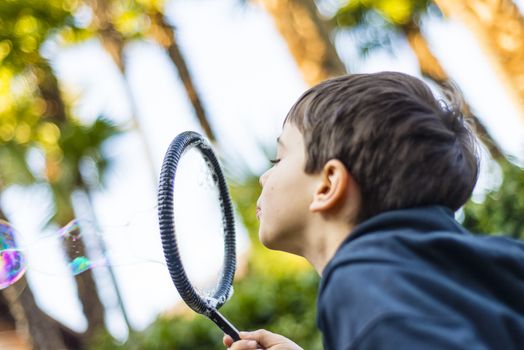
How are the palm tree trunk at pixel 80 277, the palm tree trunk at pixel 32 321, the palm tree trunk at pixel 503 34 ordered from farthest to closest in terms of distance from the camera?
the palm tree trunk at pixel 80 277 → the palm tree trunk at pixel 32 321 → the palm tree trunk at pixel 503 34

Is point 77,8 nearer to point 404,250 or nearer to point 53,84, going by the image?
point 53,84

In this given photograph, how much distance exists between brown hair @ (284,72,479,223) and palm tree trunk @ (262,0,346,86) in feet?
17.6

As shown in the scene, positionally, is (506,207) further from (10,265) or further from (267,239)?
(267,239)

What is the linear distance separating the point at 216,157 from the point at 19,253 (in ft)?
4.76

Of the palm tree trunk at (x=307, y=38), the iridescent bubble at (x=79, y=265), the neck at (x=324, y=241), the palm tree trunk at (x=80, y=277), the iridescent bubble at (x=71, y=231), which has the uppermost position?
the neck at (x=324, y=241)

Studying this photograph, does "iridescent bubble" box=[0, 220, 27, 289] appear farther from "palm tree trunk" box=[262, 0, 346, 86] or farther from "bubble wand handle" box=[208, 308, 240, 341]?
"palm tree trunk" box=[262, 0, 346, 86]

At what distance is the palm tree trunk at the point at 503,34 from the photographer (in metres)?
6.35

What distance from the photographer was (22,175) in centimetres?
1176

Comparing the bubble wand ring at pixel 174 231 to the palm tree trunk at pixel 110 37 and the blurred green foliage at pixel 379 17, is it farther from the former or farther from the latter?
the palm tree trunk at pixel 110 37

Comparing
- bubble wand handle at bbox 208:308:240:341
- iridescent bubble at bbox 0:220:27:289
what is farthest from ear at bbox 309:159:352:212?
iridescent bubble at bbox 0:220:27:289

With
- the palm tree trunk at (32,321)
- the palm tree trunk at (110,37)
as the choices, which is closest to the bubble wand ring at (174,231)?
the palm tree trunk at (32,321)

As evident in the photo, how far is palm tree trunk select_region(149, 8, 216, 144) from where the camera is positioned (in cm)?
1080

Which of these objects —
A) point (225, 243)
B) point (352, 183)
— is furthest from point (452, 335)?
point (225, 243)

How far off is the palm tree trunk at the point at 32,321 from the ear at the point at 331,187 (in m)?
9.02
